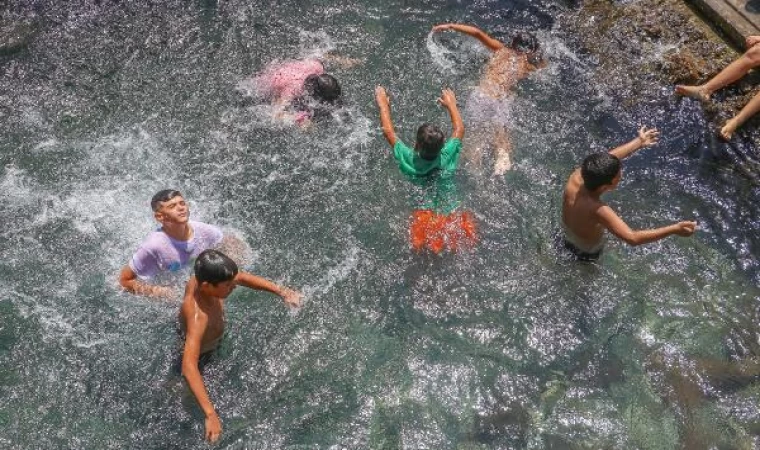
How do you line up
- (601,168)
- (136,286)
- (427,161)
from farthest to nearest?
(427,161) < (601,168) < (136,286)

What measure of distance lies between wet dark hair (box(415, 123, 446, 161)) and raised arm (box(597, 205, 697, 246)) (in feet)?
4.73

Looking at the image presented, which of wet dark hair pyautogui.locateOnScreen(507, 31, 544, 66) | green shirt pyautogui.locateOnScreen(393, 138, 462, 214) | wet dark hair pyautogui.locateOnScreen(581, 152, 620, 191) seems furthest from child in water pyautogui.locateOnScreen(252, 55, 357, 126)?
wet dark hair pyautogui.locateOnScreen(581, 152, 620, 191)

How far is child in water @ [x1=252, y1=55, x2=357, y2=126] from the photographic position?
706cm

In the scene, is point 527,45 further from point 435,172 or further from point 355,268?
point 355,268

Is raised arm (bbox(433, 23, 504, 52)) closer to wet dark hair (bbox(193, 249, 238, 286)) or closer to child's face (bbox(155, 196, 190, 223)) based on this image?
child's face (bbox(155, 196, 190, 223))

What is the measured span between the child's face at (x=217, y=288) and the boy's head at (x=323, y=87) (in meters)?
2.83

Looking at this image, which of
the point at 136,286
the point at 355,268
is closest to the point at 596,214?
the point at 355,268

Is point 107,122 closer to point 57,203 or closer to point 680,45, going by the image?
point 57,203

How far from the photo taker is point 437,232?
619cm

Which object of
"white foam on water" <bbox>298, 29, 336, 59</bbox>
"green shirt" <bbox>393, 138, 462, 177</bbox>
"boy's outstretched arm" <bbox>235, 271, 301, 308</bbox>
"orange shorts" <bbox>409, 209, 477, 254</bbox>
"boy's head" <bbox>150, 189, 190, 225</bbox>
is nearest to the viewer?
"boy's head" <bbox>150, 189, 190, 225</bbox>

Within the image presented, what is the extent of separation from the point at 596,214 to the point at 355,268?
2158mm

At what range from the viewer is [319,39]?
28.1ft

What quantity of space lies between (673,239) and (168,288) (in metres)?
4.61

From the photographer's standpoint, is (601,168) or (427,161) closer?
(601,168)
